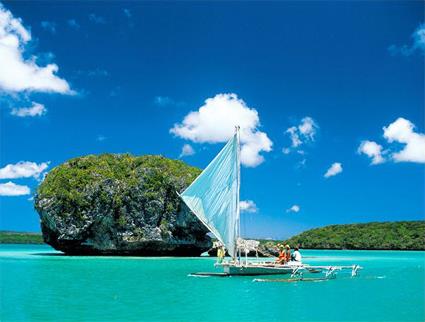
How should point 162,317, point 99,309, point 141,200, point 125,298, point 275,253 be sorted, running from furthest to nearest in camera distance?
point 275,253 → point 141,200 → point 125,298 → point 99,309 → point 162,317

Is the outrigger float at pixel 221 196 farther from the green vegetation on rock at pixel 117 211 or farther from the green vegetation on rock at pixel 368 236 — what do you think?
the green vegetation on rock at pixel 368 236

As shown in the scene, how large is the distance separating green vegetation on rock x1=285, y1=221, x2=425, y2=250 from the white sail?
90.2 m

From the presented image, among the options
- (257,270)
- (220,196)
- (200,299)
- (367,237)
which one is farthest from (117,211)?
(367,237)

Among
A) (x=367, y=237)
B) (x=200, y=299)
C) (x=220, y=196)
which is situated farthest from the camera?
(x=367, y=237)

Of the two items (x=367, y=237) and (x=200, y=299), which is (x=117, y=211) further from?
(x=367, y=237)

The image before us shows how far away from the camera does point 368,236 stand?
119m

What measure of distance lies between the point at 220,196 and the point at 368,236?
99657 mm

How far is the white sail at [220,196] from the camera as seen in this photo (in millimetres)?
26891

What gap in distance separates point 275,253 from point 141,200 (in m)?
16.5

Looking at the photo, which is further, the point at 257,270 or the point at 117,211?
the point at 117,211

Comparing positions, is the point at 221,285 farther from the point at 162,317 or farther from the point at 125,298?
the point at 162,317

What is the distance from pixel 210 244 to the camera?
5756 centimetres

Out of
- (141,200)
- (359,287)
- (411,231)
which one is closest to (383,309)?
(359,287)

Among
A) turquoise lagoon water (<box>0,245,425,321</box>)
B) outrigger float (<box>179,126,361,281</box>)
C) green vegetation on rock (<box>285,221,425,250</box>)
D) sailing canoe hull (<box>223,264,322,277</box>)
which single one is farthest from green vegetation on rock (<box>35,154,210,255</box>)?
green vegetation on rock (<box>285,221,425,250</box>)
